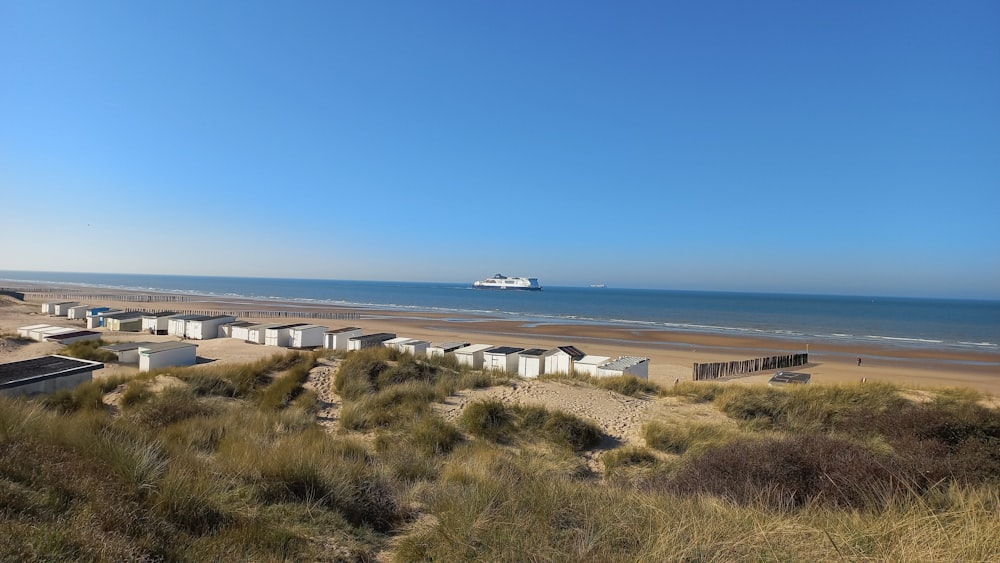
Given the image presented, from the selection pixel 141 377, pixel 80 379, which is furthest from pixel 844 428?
pixel 80 379

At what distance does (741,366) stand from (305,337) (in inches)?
1022

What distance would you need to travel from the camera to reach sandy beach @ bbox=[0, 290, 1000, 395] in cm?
2591

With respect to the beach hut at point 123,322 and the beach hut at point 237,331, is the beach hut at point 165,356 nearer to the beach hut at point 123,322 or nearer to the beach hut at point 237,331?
the beach hut at point 237,331

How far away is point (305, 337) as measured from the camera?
2862 centimetres

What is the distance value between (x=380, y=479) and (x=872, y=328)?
69.1 meters

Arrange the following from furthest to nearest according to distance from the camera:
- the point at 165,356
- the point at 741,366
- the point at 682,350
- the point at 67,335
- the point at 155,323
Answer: the point at 682,350 < the point at 155,323 < the point at 741,366 < the point at 67,335 < the point at 165,356

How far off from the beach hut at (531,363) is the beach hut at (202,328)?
869 inches

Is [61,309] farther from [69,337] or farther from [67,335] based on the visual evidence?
[69,337]

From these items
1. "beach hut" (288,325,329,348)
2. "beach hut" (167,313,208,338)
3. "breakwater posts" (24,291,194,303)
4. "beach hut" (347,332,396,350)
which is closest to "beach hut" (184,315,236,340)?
"beach hut" (167,313,208,338)

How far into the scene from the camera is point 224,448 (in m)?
7.07

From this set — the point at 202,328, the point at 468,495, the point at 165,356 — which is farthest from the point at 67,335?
the point at 468,495

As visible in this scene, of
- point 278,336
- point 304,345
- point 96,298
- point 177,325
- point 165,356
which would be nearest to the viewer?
point 165,356

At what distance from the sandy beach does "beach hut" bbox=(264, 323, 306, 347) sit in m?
0.97

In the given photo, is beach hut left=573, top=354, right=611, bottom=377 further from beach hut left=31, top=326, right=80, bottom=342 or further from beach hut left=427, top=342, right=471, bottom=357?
beach hut left=31, top=326, right=80, bottom=342
